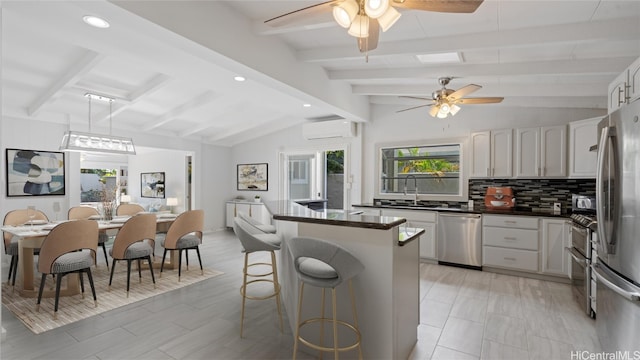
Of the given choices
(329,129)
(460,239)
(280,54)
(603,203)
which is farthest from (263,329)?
(329,129)

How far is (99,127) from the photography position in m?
5.79

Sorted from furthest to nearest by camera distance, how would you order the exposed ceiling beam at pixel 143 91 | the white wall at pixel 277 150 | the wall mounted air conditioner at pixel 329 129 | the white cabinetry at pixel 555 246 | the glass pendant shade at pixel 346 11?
the white wall at pixel 277 150 → the wall mounted air conditioner at pixel 329 129 → the exposed ceiling beam at pixel 143 91 → the white cabinetry at pixel 555 246 → the glass pendant shade at pixel 346 11

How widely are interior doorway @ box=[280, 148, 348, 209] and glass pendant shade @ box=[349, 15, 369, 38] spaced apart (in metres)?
4.86

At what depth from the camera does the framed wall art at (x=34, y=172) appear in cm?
490

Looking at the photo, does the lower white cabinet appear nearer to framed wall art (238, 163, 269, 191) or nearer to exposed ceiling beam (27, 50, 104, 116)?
framed wall art (238, 163, 269, 191)

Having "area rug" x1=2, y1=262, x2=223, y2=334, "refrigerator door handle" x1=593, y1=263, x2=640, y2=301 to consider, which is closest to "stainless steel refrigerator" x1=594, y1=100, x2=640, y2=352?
"refrigerator door handle" x1=593, y1=263, x2=640, y2=301

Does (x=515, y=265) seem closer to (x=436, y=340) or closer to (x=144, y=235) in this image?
(x=436, y=340)

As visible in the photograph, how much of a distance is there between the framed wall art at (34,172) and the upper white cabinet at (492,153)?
277 inches

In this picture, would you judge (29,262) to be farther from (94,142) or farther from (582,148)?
(582,148)

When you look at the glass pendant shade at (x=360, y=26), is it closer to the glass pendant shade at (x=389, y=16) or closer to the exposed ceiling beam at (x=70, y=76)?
the glass pendant shade at (x=389, y=16)

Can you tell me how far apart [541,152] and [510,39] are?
227cm

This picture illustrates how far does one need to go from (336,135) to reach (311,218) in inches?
155

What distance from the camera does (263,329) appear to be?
2.74 metres

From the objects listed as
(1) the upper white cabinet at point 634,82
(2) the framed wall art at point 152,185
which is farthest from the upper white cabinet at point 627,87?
(2) the framed wall art at point 152,185
